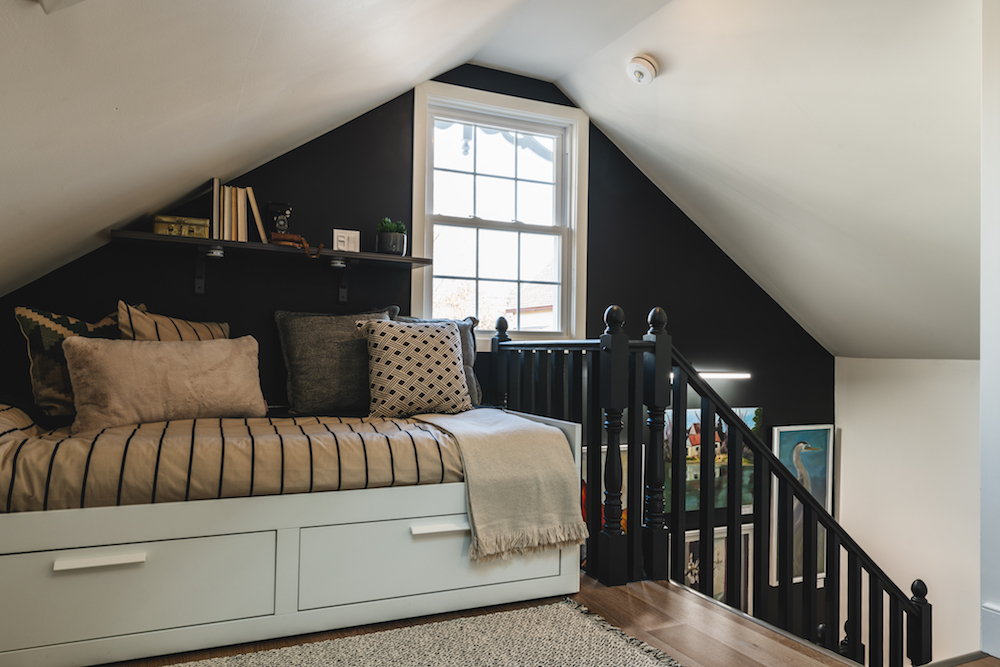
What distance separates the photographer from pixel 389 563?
1.83 meters

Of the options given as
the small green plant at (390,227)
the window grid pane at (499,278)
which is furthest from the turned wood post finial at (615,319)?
the window grid pane at (499,278)

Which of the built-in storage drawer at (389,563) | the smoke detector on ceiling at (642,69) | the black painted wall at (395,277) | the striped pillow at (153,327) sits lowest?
the built-in storage drawer at (389,563)

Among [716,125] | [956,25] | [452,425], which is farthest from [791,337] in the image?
[452,425]

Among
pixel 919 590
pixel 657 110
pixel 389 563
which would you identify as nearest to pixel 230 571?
pixel 389 563

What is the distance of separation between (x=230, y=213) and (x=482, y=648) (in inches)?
79.4

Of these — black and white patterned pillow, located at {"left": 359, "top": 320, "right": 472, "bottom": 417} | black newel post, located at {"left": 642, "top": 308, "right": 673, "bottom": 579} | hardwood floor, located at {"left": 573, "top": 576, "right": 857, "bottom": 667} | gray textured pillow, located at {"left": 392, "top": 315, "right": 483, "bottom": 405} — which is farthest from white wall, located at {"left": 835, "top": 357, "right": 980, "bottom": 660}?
black and white patterned pillow, located at {"left": 359, "top": 320, "right": 472, "bottom": 417}

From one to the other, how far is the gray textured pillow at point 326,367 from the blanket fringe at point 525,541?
0.96 m

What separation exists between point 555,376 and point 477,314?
102cm

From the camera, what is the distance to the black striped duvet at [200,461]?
155 centimetres

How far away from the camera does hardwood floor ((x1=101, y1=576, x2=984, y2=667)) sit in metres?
1.61

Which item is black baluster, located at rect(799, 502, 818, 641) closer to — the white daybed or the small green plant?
the white daybed

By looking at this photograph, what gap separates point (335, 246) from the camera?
2979 mm

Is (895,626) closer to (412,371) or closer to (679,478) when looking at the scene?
(679,478)

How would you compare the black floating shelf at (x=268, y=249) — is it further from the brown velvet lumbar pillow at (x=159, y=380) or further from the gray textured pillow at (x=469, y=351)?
the brown velvet lumbar pillow at (x=159, y=380)
